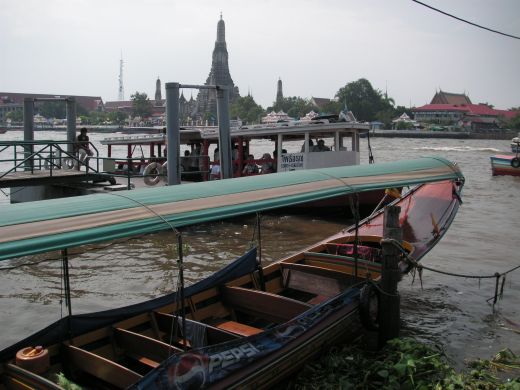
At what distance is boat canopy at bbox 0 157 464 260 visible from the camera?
3.53m

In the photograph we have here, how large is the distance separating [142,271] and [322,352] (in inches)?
211

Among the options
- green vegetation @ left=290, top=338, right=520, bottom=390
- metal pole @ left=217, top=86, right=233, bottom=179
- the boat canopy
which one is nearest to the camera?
the boat canopy

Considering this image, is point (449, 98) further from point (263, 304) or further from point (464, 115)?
point (263, 304)

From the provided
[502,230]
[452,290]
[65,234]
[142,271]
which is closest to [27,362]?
[65,234]

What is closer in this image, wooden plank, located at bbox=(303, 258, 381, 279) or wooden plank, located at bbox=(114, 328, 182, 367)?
wooden plank, located at bbox=(114, 328, 182, 367)

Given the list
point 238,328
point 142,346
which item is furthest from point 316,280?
point 142,346

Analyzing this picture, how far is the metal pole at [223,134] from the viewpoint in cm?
1279

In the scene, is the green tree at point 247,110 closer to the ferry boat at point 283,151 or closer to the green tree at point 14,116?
the green tree at point 14,116

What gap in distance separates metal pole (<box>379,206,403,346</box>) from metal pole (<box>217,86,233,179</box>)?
7.24 m

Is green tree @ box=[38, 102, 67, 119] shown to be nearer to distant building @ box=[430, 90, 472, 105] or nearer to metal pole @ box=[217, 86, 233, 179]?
distant building @ box=[430, 90, 472, 105]

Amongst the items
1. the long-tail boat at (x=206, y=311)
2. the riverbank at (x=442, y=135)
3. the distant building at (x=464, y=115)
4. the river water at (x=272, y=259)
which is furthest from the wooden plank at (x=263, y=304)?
the distant building at (x=464, y=115)

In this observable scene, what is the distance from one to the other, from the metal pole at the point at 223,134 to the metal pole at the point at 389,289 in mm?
7238

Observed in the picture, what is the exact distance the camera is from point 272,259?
10.7m

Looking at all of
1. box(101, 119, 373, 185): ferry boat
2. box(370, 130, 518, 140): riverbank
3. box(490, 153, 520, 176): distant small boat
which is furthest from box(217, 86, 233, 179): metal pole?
box(370, 130, 518, 140): riverbank
